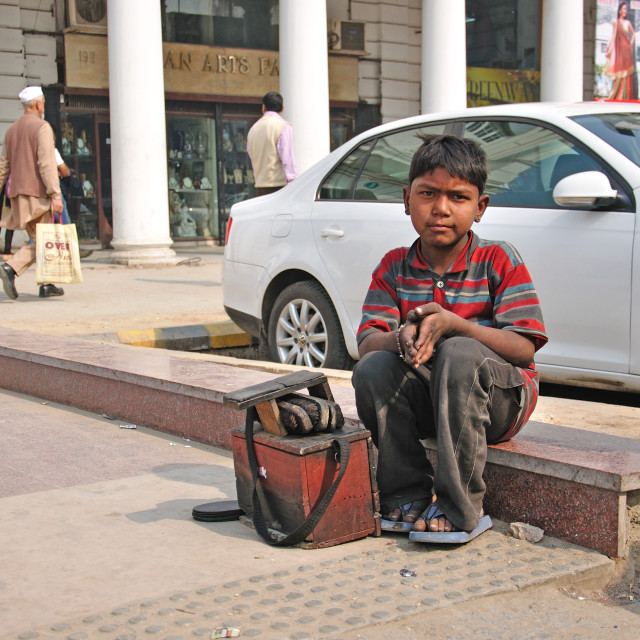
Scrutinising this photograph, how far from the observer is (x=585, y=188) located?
14.3ft

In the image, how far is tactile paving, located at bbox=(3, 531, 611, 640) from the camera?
248cm

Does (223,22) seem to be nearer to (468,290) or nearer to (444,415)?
(468,290)

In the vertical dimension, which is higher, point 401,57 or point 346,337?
point 401,57

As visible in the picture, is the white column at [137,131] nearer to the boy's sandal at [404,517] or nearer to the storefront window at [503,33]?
the storefront window at [503,33]

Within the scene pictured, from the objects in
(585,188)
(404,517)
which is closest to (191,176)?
(585,188)

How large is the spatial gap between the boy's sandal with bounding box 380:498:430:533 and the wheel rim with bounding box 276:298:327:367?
250cm

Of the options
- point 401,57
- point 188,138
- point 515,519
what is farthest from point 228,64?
point 515,519

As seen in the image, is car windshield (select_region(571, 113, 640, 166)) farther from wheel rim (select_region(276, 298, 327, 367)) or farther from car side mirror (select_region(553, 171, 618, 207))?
wheel rim (select_region(276, 298, 327, 367))

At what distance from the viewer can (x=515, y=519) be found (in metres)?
3.26

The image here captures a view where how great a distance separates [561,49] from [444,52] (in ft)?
8.84

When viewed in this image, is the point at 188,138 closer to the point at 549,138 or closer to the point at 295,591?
the point at 549,138

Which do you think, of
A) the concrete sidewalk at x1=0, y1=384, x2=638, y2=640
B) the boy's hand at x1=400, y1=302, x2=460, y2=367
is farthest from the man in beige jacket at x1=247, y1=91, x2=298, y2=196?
the boy's hand at x1=400, y1=302, x2=460, y2=367

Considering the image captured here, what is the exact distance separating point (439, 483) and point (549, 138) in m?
2.47

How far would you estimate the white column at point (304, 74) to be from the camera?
14.4 metres
